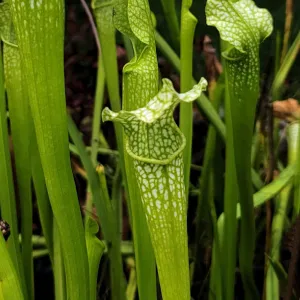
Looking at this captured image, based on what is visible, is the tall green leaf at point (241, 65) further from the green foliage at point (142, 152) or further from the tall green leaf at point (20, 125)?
the tall green leaf at point (20, 125)

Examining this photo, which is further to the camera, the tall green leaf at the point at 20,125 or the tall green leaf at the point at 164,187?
the tall green leaf at the point at 20,125

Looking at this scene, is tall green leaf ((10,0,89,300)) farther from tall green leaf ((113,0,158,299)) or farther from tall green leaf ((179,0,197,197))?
tall green leaf ((179,0,197,197))

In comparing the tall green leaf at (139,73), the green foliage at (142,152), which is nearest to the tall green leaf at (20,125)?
the green foliage at (142,152)

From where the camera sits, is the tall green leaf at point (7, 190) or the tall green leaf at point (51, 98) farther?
the tall green leaf at point (7, 190)

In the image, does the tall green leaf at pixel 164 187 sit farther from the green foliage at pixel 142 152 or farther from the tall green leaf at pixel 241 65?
the tall green leaf at pixel 241 65

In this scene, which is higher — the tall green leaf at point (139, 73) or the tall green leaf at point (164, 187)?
the tall green leaf at point (139, 73)

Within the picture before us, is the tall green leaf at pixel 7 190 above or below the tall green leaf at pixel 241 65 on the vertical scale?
below

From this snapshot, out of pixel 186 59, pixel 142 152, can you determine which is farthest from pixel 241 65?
pixel 142 152

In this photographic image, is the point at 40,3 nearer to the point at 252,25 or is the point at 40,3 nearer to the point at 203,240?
the point at 252,25

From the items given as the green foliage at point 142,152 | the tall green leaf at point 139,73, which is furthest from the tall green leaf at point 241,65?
the tall green leaf at point 139,73

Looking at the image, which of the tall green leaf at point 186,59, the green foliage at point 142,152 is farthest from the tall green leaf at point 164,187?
the tall green leaf at point 186,59
